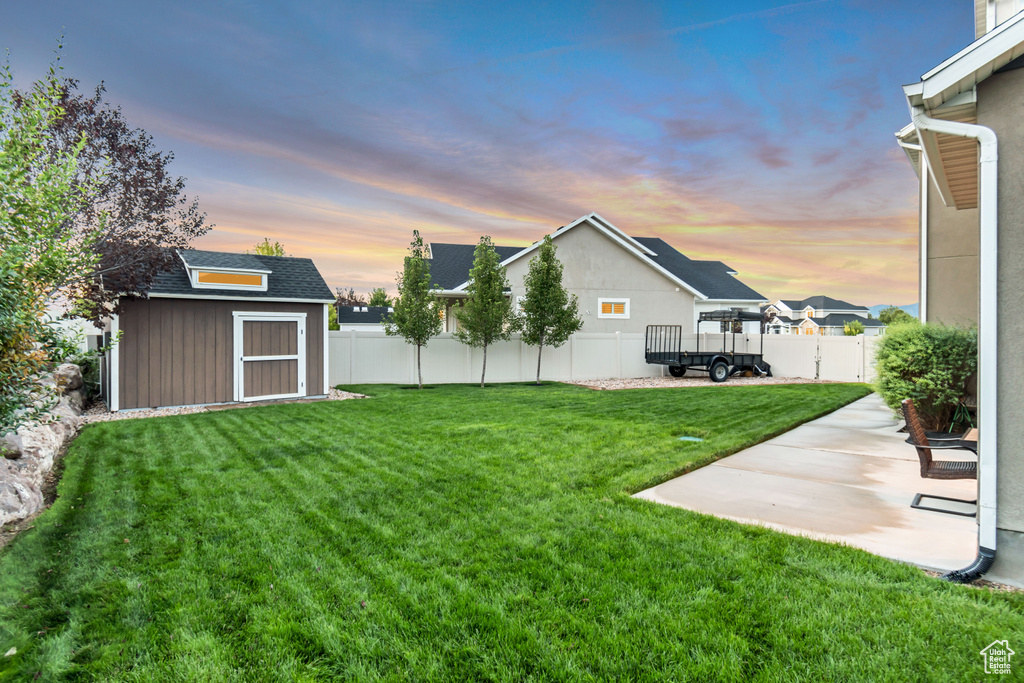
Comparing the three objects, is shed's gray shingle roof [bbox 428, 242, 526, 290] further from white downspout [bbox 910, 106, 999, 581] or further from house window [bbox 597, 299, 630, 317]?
white downspout [bbox 910, 106, 999, 581]

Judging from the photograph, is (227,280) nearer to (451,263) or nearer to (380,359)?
(380,359)

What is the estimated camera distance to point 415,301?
14.7 meters

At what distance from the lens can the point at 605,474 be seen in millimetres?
5754

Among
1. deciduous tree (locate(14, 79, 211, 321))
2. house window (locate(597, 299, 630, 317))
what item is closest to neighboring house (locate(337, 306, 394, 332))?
house window (locate(597, 299, 630, 317))

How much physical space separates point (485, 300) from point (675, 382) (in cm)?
764

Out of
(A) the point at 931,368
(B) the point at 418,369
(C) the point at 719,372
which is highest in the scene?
(A) the point at 931,368

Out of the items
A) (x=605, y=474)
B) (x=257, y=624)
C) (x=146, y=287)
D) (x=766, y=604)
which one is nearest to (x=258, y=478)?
(x=257, y=624)

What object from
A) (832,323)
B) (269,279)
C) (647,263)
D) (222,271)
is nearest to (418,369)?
(269,279)

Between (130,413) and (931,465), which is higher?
(931,465)

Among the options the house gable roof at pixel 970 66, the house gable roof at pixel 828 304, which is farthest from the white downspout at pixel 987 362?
the house gable roof at pixel 828 304

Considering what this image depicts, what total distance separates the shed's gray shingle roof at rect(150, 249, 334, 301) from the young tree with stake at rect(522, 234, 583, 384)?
619 centimetres

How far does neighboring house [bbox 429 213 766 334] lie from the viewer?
2028 cm

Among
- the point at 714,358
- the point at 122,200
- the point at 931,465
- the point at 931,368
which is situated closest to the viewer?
the point at 931,465

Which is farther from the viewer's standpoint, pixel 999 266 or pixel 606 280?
pixel 606 280
